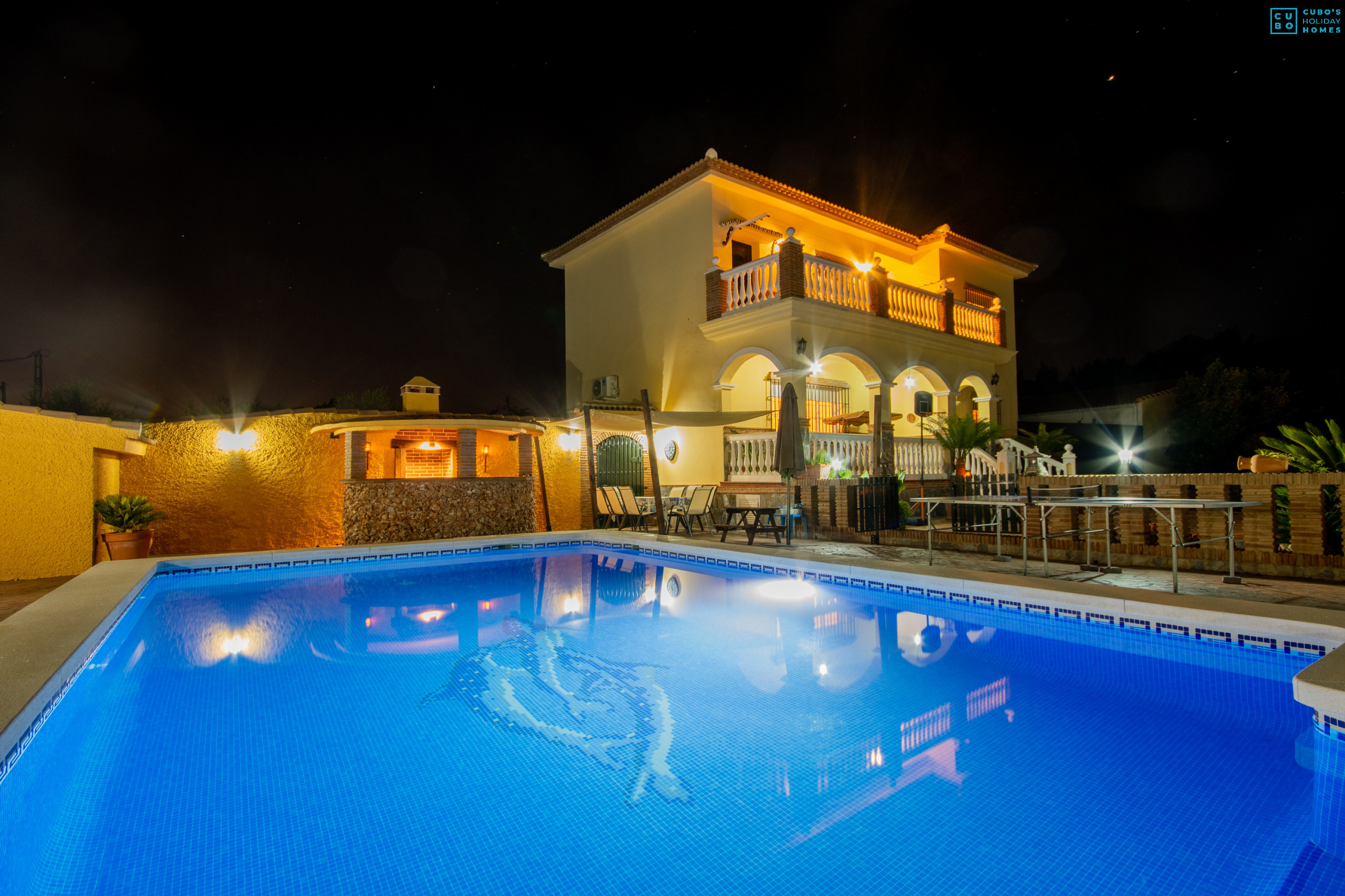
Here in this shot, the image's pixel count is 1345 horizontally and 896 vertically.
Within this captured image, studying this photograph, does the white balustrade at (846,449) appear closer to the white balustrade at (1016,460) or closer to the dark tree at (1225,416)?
the white balustrade at (1016,460)

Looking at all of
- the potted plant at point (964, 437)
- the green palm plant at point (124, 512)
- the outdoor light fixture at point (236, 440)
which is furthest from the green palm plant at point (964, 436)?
the green palm plant at point (124, 512)

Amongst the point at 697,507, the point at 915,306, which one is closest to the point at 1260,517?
the point at 697,507

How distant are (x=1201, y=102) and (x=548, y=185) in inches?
627

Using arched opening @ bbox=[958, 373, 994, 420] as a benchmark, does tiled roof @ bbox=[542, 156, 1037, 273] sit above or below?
above

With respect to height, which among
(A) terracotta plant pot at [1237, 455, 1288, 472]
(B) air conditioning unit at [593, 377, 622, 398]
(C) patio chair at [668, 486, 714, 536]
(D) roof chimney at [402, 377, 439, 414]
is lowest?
(C) patio chair at [668, 486, 714, 536]

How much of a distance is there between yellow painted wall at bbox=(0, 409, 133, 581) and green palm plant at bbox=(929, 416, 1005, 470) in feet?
46.9

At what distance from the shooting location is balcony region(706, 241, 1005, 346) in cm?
1247

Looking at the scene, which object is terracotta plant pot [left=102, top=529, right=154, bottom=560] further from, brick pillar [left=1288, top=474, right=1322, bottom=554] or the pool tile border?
brick pillar [left=1288, top=474, right=1322, bottom=554]

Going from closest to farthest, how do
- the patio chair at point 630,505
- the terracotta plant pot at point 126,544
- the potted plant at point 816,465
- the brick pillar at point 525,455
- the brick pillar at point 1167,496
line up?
the brick pillar at point 1167,496, the terracotta plant pot at point 126,544, the potted plant at point 816,465, the patio chair at point 630,505, the brick pillar at point 525,455

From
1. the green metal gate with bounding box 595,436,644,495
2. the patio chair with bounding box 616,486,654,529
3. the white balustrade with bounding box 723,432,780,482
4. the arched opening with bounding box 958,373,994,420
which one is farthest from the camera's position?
the arched opening with bounding box 958,373,994,420

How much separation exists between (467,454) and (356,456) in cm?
191

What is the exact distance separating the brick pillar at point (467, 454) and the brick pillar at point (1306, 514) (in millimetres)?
11376

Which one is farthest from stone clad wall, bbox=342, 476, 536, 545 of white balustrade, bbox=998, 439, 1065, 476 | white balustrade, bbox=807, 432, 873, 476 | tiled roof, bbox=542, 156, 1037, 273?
white balustrade, bbox=998, 439, 1065, 476

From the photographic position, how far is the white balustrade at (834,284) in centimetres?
1280
